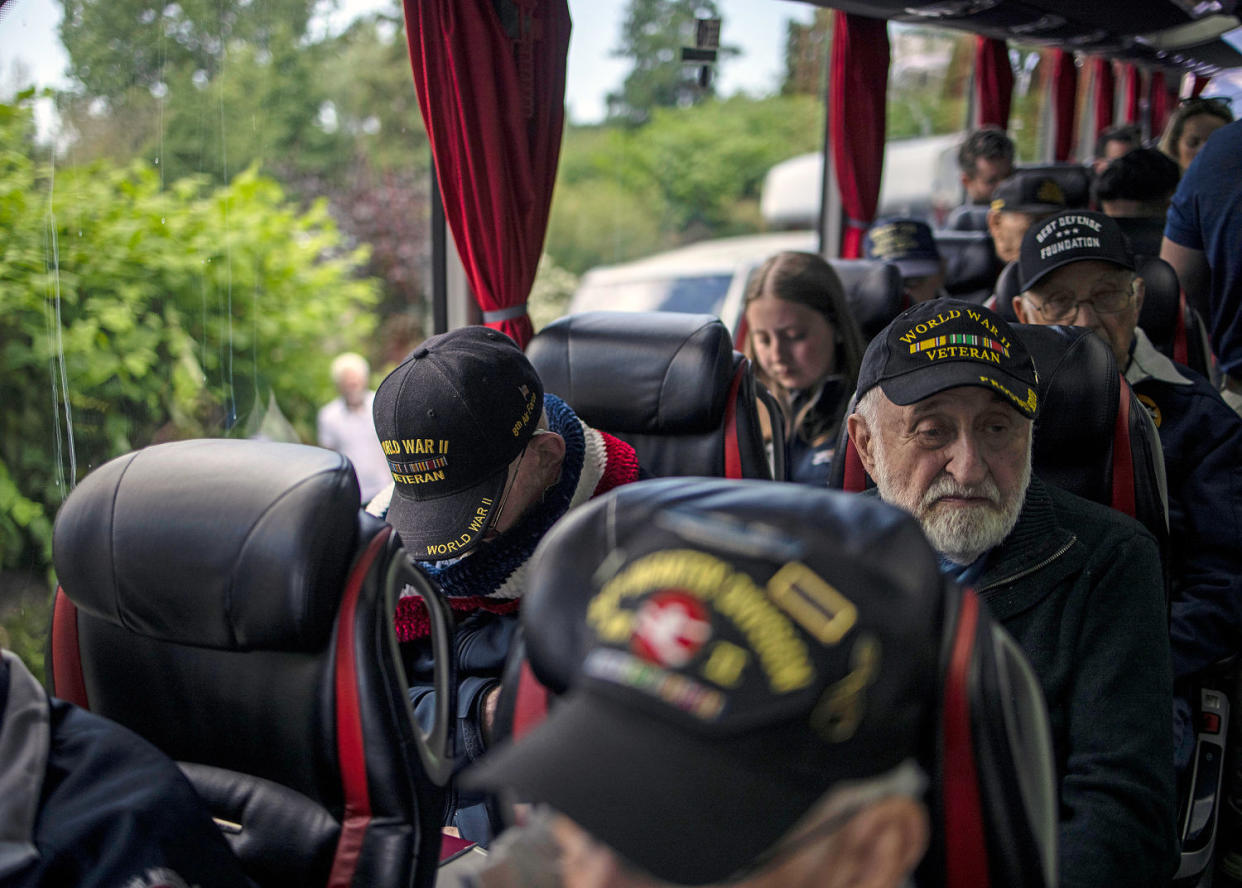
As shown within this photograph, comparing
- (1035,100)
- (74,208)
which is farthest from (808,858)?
(1035,100)

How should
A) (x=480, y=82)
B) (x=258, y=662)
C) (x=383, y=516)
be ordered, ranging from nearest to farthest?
(x=258, y=662) → (x=383, y=516) → (x=480, y=82)

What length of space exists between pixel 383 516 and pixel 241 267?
1759 mm

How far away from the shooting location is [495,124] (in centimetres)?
314

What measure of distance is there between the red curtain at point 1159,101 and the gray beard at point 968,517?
434 inches

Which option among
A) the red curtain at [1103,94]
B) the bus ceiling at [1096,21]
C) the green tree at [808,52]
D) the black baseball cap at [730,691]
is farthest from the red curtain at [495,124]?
the red curtain at [1103,94]

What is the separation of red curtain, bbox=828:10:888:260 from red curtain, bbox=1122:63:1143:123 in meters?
5.68

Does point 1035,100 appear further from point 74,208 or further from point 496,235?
point 74,208

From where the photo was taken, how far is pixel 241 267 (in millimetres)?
3174

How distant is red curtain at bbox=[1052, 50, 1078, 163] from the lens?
8.78 m

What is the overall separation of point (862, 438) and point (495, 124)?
6.35 ft

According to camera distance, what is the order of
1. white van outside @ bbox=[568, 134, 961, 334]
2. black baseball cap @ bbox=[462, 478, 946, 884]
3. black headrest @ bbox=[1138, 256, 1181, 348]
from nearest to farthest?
black baseball cap @ bbox=[462, 478, 946, 884] < black headrest @ bbox=[1138, 256, 1181, 348] < white van outside @ bbox=[568, 134, 961, 334]

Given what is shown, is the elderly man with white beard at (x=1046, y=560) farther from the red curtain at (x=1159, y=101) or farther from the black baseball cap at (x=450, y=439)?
the red curtain at (x=1159, y=101)

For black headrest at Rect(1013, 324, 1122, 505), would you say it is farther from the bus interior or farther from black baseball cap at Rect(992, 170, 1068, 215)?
black baseball cap at Rect(992, 170, 1068, 215)

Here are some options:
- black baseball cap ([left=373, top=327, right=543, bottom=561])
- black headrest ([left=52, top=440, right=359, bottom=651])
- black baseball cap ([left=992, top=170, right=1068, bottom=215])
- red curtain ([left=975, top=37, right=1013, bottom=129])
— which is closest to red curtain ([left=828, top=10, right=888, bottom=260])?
black baseball cap ([left=992, top=170, right=1068, bottom=215])
